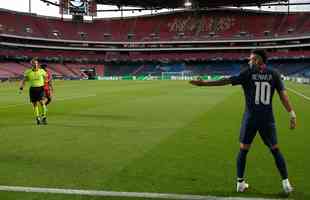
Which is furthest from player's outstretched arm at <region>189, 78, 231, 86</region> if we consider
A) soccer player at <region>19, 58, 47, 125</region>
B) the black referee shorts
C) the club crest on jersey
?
the black referee shorts

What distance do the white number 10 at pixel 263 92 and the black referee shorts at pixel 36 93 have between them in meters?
10.8

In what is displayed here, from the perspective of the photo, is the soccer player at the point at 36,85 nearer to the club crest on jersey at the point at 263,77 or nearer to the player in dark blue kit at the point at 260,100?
the player in dark blue kit at the point at 260,100

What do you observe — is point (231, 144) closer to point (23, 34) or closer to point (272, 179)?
point (272, 179)

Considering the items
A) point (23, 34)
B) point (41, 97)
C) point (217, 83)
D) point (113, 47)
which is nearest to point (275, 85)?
point (217, 83)

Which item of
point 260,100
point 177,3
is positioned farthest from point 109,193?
point 177,3

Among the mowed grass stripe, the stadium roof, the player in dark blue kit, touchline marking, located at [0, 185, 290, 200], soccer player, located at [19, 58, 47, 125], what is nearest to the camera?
touchline marking, located at [0, 185, 290, 200]

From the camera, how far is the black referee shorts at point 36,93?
15.9 m

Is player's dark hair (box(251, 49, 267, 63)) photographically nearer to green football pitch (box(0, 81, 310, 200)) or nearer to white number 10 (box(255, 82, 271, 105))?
white number 10 (box(255, 82, 271, 105))

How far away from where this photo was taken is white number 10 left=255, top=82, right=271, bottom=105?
6.68 m

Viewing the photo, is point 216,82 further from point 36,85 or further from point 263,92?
point 36,85

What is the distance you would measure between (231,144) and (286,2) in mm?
97494

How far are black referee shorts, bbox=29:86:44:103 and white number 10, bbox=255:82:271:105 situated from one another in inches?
427

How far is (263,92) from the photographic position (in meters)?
6.70

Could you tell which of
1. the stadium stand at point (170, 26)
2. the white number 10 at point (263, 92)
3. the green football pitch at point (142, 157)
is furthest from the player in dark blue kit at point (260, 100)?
the stadium stand at point (170, 26)
